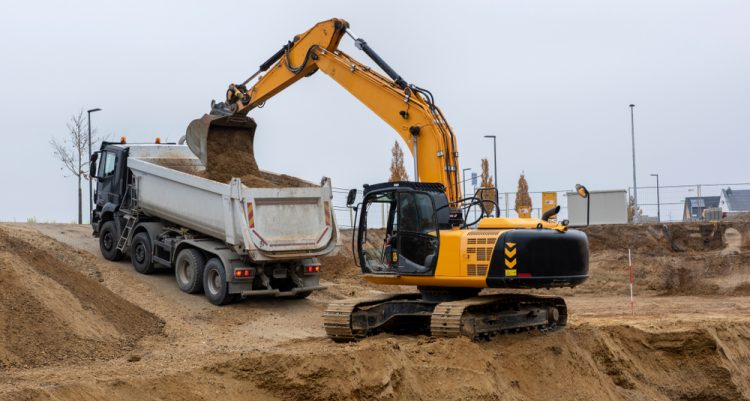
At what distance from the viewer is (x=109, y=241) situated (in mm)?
20562

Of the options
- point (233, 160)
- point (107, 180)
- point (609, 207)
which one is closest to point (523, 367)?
point (233, 160)

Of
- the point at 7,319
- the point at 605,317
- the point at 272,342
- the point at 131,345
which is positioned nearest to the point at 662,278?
the point at 605,317

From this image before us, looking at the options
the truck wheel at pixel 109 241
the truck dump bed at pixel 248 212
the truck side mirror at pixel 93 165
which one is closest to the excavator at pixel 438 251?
the truck dump bed at pixel 248 212

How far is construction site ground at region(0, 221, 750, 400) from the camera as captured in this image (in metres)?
9.91

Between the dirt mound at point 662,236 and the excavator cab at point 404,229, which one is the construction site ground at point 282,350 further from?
the dirt mound at point 662,236

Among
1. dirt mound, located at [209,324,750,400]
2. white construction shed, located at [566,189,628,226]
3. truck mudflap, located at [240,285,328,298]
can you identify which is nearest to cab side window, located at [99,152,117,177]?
truck mudflap, located at [240,285,328,298]

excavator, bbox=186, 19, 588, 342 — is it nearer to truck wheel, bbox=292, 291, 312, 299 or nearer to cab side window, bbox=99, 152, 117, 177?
truck wheel, bbox=292, 291, 312, 299

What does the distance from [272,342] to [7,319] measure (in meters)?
4.37

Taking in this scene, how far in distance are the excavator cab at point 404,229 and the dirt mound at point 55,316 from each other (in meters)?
3.97

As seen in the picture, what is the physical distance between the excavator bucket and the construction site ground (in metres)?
2.88

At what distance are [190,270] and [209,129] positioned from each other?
2.91 m

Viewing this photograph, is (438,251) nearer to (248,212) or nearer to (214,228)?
(248,212)

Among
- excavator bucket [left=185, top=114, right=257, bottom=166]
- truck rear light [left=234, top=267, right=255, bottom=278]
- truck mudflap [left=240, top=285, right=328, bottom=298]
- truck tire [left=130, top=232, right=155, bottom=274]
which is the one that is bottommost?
truck mudflap [left=240, top=285, right=328, bottom=298]

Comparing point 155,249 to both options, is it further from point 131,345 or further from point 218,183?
point 131,345
